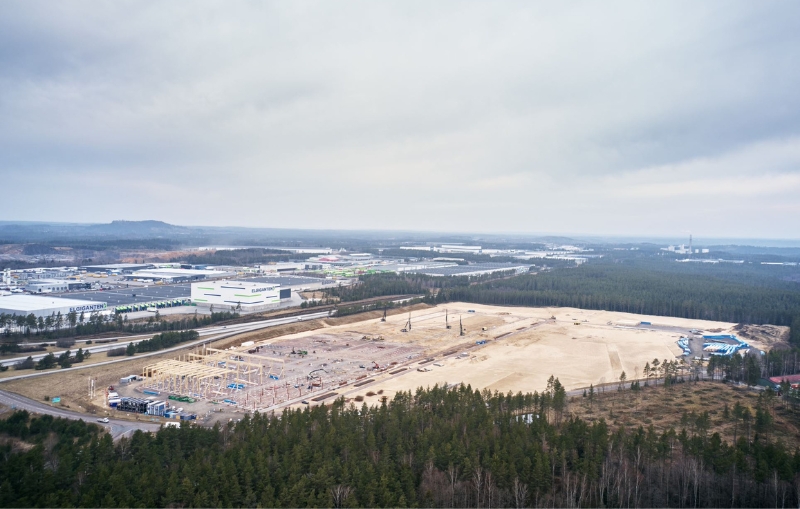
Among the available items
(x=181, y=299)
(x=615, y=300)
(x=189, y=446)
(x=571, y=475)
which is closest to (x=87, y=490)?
(x=189, y=446)

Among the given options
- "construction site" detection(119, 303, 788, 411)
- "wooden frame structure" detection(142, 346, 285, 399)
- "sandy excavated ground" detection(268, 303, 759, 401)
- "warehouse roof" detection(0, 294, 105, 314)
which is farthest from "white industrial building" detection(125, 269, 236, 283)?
"wooden frame structure" detection(142, 346, 285, 399)

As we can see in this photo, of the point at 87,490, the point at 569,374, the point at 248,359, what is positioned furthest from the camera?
the point at 248,359

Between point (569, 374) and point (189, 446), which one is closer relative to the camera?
point (189, 446)

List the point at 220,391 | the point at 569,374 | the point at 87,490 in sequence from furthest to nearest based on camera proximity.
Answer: the point at 569,374 < the point at 220,391 < the point at 87,490

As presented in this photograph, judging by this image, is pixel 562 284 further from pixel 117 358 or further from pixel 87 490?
pixel 87 490

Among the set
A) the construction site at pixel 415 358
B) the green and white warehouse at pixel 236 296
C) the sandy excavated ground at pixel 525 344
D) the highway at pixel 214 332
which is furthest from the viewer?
the green and white warehouse at pixel 236 296

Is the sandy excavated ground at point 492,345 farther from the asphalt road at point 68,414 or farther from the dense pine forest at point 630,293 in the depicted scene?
the dense pine forest at point 630,293

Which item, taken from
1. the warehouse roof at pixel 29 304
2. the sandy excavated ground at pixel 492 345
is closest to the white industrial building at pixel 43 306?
the warehouse roof at pixel 29 304
